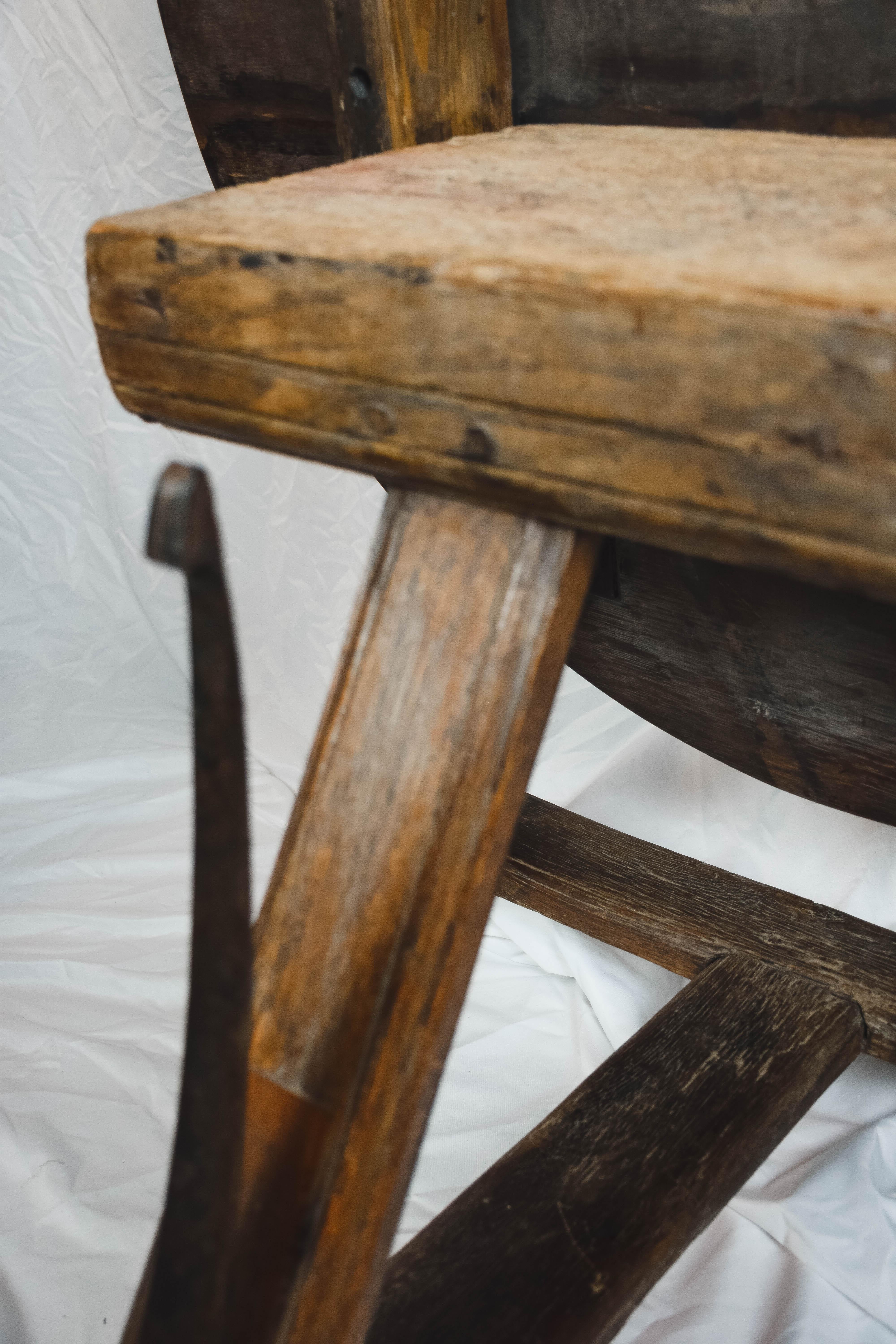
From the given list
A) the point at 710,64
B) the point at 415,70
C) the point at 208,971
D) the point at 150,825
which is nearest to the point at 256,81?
the point at 415,70

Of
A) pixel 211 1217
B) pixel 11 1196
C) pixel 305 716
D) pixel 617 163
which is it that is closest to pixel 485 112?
pixel 617 163

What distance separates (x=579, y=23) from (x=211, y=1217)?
73cm

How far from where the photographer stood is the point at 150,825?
1.66 meters

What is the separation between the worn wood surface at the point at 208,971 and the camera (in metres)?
0.41

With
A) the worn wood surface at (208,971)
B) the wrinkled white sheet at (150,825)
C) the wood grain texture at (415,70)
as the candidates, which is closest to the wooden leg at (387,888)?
the worn wood surface at (208,971)

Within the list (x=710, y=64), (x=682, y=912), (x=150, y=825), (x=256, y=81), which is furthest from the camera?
(x=150, y=825)

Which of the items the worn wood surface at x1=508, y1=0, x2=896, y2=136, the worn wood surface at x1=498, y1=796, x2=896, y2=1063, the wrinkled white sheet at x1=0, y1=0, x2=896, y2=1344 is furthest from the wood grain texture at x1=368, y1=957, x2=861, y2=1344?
the worn wood surface at x1=508, y1=0, x2=896, y2=136

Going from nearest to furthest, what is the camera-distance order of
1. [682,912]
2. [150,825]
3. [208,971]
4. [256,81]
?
[208,971] → [256,81] → [682,912] → [150,825]

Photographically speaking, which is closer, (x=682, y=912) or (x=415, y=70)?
(x=415, y=70)

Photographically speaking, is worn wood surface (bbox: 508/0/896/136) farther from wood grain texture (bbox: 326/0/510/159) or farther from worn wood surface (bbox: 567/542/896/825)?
worn wood surface (bbox: 567/542/896/825)

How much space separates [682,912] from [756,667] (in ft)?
1.00

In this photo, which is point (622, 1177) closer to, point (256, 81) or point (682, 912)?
point (682, 912)

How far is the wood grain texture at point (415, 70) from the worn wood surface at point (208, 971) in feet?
1.51

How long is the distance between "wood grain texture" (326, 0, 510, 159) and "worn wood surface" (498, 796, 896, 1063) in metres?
0.74
